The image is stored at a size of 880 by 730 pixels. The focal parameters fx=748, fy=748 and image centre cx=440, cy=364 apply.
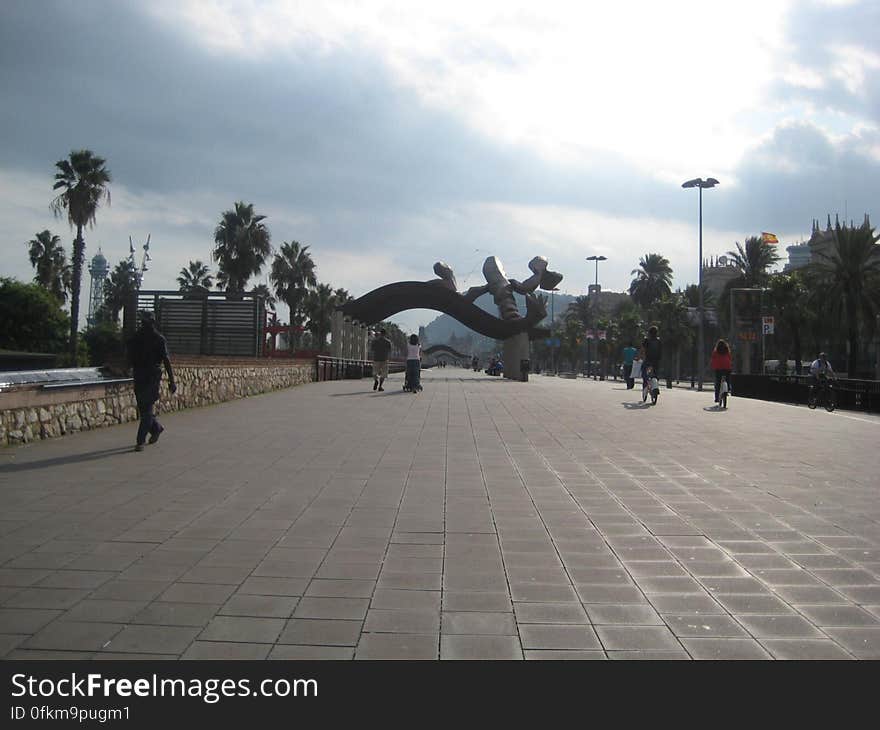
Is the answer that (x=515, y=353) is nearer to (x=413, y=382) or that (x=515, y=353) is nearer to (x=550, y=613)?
(x=413, y=382)

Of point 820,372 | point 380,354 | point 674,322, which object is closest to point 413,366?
point 380,354

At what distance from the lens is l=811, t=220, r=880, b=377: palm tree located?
141 feet

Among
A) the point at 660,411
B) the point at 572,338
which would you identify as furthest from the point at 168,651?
the point at 572,338

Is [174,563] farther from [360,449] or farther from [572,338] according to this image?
[572,338]

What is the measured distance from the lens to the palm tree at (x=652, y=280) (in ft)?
282

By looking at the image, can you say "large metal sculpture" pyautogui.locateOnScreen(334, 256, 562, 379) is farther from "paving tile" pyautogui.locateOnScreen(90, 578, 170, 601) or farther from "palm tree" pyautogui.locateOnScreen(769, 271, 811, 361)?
"paving tile" pyautogui.locateOnScreen(90, 578, 170, 601)

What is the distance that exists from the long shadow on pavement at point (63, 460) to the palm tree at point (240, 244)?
3942 cm

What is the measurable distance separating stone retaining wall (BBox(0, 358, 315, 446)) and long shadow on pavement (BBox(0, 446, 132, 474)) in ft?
3.64

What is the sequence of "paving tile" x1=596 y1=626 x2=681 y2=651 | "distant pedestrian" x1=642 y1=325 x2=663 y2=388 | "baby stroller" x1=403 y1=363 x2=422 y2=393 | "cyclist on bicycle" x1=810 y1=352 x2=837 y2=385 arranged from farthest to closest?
"baby stroller" x1=403 y1=363 x2=422 y2=393
"cyclist on bicycle" x1=810 y1=352 x2=837 y2=385
"distant pedestrian" x1=642 y1=325 x2=663 y2=388
"paving tile" x1=596 y1=626 x2=681 y2=651

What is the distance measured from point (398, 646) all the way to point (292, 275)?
61223mm

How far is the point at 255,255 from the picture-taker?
47.2m

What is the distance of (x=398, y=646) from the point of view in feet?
11.1

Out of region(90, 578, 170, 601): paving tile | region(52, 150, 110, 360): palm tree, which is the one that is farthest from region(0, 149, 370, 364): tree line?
region(90, 578, 170, 601): paving tile
